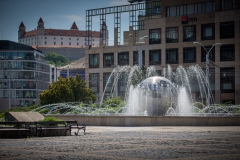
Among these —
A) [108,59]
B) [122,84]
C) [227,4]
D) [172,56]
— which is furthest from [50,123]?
[108,59]

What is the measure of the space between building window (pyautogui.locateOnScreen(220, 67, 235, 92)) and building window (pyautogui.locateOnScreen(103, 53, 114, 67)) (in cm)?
2104

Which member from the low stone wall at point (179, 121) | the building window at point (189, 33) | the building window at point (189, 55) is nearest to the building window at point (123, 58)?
the building window at point (189, 55)

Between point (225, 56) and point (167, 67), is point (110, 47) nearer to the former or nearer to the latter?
point (167, 67)

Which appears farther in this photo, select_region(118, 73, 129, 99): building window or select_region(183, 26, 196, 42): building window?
select_region(118, 73, 129, 99): building window

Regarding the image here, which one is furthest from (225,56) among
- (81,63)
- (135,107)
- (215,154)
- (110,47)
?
(81,63)

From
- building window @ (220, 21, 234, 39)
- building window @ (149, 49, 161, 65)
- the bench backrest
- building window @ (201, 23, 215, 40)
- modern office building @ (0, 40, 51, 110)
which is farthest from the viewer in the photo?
modern office building @ (0, 40, 51, 110)

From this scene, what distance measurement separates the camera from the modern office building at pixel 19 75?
358 ft

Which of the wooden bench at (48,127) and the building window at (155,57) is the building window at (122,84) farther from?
the wooden bench at (48,127)

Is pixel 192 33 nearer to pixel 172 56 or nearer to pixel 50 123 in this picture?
pixel 172 56

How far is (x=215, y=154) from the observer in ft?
A: 48.7

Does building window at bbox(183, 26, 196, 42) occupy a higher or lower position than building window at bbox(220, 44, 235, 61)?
higher

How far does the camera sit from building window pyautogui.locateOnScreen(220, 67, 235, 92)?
73250 millimetres

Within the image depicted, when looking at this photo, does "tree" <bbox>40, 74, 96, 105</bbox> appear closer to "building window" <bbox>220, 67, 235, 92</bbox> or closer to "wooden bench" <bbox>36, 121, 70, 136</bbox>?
"building window" <bbox>220, 67, 235, 92</bbox>

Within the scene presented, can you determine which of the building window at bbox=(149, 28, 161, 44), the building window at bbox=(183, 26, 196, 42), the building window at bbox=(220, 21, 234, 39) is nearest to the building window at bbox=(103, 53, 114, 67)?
the building window at bbox=(149, 28, 161, 44)
